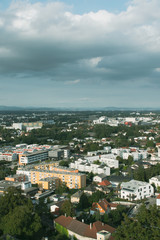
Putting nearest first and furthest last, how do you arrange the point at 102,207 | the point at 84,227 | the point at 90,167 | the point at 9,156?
1. the point at 84,227
2. the point at 102,207
3. the point at 90,167
4. the point at 9,156

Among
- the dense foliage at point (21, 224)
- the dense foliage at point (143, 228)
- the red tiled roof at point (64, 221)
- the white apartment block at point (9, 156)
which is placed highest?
the dense foliage at point (143, 228)

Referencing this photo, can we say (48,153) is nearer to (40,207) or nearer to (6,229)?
(40,207)

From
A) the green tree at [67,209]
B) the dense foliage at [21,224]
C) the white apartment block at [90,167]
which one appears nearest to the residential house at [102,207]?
the green tree at [67,209]

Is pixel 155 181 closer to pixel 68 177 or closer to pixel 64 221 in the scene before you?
pixel 68 177

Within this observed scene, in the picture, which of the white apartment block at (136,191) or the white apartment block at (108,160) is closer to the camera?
the white apartment block at (136,191)

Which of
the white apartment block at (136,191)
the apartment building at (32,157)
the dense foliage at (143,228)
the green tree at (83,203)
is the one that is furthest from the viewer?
the apartment building at (32,157)

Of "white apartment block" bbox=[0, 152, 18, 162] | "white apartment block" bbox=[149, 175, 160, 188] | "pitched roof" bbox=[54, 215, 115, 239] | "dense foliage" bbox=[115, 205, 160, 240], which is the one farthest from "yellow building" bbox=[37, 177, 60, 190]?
"white apartment block" bbox=[0, 152, 18, 162]

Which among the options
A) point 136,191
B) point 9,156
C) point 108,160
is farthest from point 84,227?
point 9,156

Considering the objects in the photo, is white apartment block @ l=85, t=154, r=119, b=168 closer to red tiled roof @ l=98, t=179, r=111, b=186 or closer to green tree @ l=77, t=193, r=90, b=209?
red tiled roof @ l=98, t=179, r=111, b=186

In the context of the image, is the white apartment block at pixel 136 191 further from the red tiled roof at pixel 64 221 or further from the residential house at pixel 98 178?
the red tiled roof at pixel 64 221
